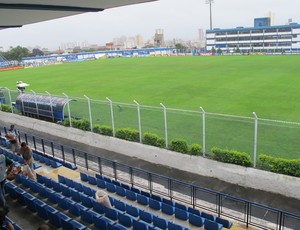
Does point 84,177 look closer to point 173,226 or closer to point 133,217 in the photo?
point 133,217

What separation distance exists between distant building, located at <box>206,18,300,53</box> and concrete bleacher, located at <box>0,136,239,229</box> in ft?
358

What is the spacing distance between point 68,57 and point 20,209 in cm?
10160

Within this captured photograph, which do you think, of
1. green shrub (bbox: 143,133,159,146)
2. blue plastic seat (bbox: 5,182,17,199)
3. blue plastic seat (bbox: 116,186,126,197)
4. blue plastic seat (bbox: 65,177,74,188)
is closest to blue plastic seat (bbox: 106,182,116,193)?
blue plastic seat (bbox: 116,186,126,197)

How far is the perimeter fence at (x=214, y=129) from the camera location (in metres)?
12.1

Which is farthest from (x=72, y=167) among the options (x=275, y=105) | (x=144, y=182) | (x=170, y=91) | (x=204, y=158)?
(x=170, y=91)

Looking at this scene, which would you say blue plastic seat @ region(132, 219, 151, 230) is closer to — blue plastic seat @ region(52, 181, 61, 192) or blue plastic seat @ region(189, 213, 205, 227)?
blue plastic seat @ region(189, 213, 205, 227)

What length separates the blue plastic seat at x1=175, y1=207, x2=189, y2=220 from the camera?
7320 mm

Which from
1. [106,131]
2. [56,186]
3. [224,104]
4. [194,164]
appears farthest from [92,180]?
[224,104]

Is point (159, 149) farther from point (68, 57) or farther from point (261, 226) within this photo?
point (68, 57)

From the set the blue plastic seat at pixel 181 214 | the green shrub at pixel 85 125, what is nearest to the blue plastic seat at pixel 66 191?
the blue plastic seat at pixel 181 214

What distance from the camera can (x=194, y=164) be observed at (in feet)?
39.4

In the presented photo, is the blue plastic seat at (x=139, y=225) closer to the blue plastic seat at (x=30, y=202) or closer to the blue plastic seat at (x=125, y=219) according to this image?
the blue plastic seat at (x=125, y=219)

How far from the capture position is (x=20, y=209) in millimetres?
7336

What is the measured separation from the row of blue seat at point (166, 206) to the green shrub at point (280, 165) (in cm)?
391
